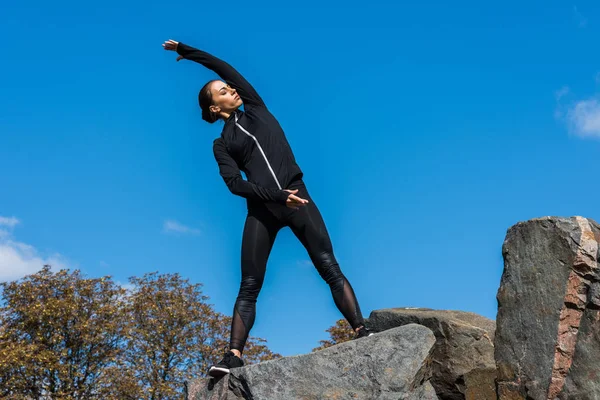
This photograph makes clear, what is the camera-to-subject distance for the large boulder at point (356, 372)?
676cm

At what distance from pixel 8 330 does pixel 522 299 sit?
3119cm

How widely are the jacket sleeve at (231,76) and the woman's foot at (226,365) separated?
3339 millimetres

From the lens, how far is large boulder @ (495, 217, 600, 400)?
22.7 feet

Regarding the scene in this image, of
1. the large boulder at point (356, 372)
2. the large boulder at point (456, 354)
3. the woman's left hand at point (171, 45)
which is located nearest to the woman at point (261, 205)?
the large boulder at point (356, 372)

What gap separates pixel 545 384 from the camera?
6.98 meters

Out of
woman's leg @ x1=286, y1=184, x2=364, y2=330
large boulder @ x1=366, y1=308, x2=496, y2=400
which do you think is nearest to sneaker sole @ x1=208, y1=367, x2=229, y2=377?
woman's leg @ x1=286, y1=184, x2=364, y2=330

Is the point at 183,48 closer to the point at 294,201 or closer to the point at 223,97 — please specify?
the point at 223,97

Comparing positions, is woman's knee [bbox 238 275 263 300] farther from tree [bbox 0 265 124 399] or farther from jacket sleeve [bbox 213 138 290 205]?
tree [bbox 0 265 124 399]

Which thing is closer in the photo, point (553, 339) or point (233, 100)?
point (553, 339)

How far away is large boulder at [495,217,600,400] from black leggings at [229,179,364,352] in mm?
1794

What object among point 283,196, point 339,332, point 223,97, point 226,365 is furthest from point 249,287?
point 339,332

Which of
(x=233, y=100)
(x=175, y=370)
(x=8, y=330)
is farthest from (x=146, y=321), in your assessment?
(x=233, y=100)

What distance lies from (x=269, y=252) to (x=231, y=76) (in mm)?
2443

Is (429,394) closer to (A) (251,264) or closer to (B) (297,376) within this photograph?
(B) (297,376)
